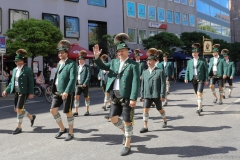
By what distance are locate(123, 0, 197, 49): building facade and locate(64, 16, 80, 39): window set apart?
275 inches

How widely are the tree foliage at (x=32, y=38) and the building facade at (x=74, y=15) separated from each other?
3.65 m

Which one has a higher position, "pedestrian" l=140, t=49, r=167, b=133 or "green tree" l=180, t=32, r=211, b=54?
"green tree" l=180, t=32, r=211, b=54

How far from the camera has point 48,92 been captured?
13.1 m

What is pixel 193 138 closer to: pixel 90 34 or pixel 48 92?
pixel 48 92

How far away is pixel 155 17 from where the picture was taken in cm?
3669

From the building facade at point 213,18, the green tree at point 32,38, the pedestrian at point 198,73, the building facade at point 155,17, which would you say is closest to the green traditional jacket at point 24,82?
the pedestrian at point 198,73

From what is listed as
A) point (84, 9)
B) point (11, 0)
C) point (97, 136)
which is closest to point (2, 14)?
point (11, 0)

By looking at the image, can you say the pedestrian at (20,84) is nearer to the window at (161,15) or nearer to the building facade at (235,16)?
the window at (161,15)

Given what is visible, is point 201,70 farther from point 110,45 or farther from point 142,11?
point 142,11

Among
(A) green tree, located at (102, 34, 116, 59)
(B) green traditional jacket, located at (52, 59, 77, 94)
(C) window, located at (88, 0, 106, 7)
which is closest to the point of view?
(B) green traditional jacket, located at (52, 59, 77, 94)

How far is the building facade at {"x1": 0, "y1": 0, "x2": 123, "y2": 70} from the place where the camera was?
73.8ft

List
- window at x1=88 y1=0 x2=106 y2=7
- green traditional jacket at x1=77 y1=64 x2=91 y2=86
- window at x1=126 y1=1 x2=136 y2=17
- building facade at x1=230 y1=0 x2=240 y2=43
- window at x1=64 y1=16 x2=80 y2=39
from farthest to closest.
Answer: building facade at x1=230 y1=0 x2=240 y2=43
window at x1=126 y1=1 x2=136 y2=17
window at x1=88 y1=0 x2=106 y2=7
window at x1=64 y1=16 x2=80 y2=39
green traditional jacket at x1=77 y1=64 x2=91 y2=86

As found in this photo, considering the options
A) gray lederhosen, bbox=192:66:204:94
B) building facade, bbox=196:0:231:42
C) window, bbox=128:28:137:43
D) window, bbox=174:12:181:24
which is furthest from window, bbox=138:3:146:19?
gray lederhosen, bbox=192:66:204:94

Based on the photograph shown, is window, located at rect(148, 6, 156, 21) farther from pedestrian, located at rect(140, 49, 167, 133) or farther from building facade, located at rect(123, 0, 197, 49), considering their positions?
pedestrian, located at rect(140, 49, 167, 133)
